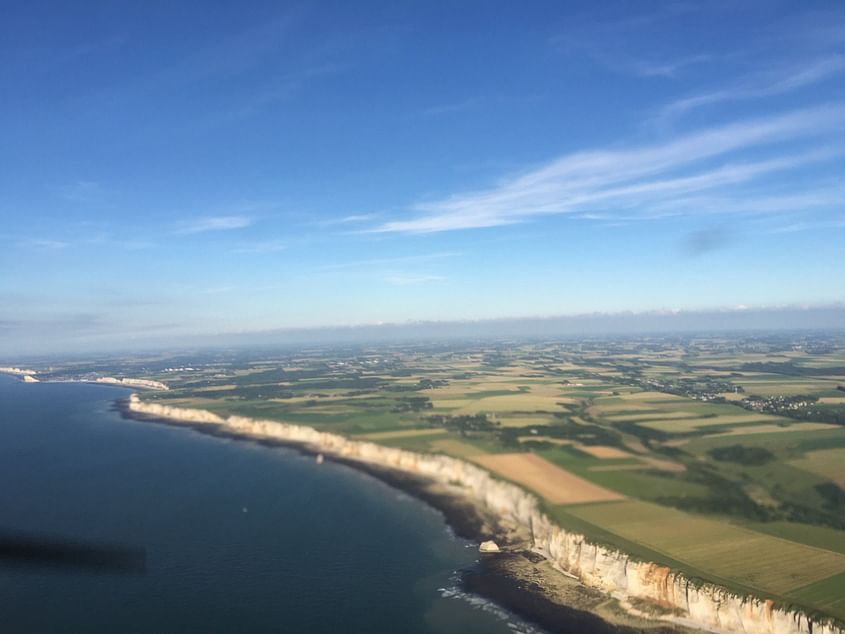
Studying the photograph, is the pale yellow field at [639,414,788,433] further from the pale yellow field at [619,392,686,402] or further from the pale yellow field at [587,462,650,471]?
the pale yellow field at [587,462,650,471]

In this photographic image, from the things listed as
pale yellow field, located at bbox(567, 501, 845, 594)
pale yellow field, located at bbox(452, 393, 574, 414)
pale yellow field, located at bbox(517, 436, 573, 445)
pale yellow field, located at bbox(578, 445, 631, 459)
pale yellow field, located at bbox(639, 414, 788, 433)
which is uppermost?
pale yellow field, located at bbox(452, 393, 574, 414)

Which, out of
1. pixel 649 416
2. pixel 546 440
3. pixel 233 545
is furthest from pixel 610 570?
pixel 649 416

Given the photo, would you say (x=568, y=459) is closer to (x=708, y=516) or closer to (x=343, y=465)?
(x=708, y=516)

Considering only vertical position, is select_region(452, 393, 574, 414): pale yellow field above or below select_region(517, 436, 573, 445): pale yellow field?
above

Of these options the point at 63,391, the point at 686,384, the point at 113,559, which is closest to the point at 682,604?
the point at 113,559

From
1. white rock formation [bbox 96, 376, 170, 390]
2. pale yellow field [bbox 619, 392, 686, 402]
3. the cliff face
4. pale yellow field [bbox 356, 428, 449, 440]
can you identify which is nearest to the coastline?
the cliff face

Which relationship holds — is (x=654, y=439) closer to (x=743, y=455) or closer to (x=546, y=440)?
(x=743, y=455)

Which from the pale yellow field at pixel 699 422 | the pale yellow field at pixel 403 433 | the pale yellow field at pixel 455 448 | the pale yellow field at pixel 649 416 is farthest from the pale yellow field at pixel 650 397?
the pale yellow field at pixel 455 448
